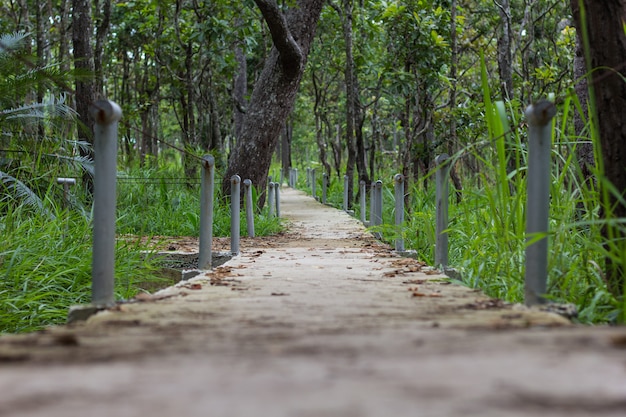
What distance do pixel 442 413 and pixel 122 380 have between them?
2.15 feet

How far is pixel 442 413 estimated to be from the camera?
1242 mm

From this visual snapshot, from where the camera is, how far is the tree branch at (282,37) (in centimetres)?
911

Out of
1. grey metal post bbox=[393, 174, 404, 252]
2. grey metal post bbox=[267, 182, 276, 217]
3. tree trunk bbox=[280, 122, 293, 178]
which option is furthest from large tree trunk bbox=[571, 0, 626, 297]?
tree trunk bbox=[280, 122, 293, 178]

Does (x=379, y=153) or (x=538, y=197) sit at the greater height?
(x=379, y=153)

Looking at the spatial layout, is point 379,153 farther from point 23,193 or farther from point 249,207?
point 23,193

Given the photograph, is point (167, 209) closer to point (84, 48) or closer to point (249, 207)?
point (249, 207)

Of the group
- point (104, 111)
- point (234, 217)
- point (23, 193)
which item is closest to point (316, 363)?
point (104, 111)

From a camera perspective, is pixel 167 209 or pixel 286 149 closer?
pixel 167 209

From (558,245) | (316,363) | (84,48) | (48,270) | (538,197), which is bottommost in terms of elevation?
(48,270)

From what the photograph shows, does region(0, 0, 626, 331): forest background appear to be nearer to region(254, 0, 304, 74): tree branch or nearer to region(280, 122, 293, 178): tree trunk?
region(254, 0, 304, 74): tree branch

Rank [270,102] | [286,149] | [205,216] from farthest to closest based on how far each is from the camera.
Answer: [286,149], [270,102], [205,216]

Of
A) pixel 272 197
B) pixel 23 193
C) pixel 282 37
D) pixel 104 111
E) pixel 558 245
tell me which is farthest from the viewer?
pixel 272 197

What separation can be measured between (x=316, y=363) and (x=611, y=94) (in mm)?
1913

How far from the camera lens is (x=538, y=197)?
269cm
